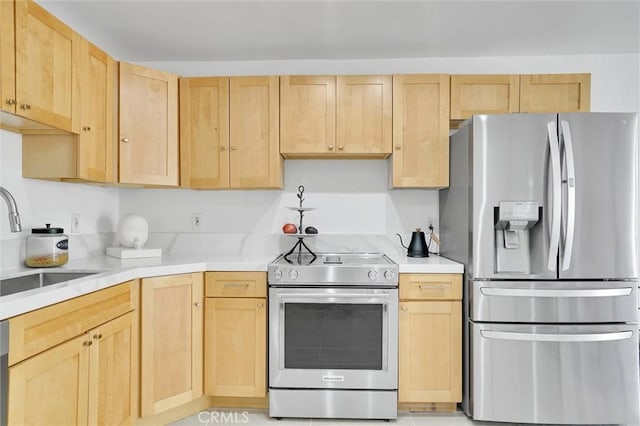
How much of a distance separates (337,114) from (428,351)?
1.63 metres

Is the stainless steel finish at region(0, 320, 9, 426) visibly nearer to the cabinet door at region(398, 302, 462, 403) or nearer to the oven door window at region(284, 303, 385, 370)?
the oven door window at region(284, 303, 385, 370)

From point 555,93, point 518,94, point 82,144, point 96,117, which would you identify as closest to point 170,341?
point 82,144

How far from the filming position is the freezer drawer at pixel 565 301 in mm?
2158

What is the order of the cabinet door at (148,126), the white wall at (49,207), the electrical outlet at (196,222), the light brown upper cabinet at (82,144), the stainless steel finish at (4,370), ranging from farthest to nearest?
the electrical outlet at (196,222), the cabinet door at (148,126), the light brown upper cabinet at (82,144), the white wall at (49,207), the stainless steel finish at (4,370)

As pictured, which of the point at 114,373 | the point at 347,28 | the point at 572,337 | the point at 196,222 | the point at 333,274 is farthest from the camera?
the point at 196,222

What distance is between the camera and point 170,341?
2213mm

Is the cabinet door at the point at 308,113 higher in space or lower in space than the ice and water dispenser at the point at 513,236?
higher

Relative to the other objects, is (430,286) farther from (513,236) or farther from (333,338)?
(333,338)

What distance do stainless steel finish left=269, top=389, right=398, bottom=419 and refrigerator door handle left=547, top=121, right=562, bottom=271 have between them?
1202 mm

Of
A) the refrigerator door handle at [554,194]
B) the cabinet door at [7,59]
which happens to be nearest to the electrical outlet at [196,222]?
the cabinet door at [7,59]

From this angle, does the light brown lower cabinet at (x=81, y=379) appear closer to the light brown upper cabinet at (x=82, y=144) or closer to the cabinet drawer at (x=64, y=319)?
the cabinet drawer at (x=64, y=319)

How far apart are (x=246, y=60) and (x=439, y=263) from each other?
206cm

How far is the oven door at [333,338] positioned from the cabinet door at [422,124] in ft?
2.87

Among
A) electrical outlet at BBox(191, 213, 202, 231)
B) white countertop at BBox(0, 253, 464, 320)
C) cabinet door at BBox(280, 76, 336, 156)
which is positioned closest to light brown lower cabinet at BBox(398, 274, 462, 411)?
white countertop at BBox(0, 253, 464, 320)
